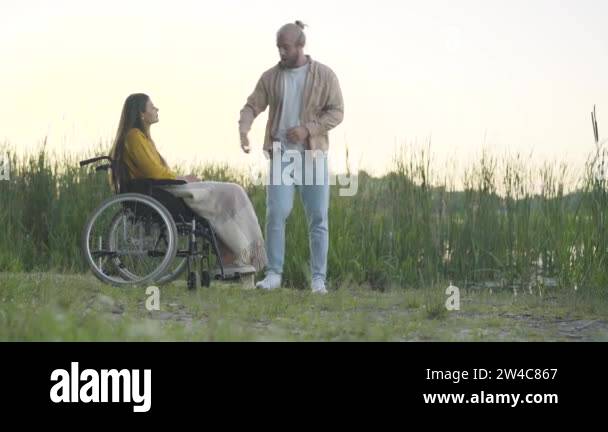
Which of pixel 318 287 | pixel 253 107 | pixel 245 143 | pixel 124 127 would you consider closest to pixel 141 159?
pixel 124 127

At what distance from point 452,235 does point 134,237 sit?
283 cm

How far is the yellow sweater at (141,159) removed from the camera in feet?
22.0

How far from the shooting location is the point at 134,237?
22.6 ft

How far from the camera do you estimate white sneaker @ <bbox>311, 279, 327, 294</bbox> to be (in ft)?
22.7

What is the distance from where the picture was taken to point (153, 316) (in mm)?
5770

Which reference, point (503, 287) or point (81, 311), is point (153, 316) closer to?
point (81, 311)

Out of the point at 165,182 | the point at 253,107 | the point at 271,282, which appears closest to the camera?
the point at 165,182

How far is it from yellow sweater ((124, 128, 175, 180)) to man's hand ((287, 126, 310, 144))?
0.93 meters

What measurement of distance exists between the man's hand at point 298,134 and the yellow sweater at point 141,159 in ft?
3.05

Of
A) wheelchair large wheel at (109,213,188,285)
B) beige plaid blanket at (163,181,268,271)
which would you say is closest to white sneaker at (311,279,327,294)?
beige plaid blanket at (163,181,268,271)

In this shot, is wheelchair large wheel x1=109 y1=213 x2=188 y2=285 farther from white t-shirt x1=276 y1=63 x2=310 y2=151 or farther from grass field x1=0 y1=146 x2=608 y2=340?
white t-shirt x1=276 y1=63 x2=310 y2=151

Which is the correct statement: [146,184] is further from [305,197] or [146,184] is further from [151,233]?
[305,197]
